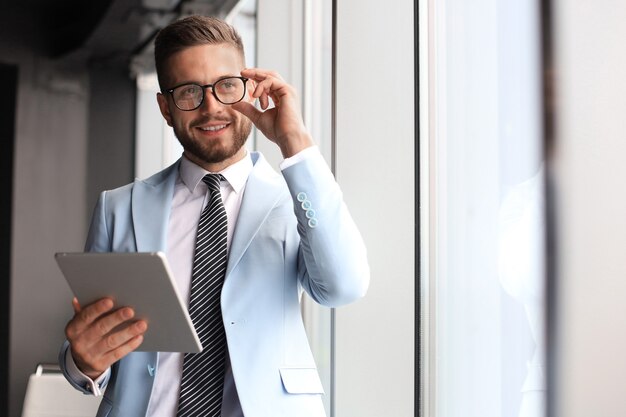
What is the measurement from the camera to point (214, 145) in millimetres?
1780

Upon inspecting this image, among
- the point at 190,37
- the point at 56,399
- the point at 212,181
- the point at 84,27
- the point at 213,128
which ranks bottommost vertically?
the point at 56,399

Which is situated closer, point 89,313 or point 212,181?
point 89,313

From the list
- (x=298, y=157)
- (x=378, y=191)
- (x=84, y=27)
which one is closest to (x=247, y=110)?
(x=298, y=157)

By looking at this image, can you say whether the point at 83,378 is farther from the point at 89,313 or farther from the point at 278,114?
the point at 278,114

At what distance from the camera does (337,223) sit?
5.40ft

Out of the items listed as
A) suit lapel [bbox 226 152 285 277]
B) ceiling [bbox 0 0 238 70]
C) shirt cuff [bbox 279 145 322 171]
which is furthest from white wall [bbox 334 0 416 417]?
ceiling [bbox 0 0 238 70]

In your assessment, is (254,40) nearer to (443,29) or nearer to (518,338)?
(443,29)

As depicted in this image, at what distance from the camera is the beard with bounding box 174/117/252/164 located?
178 cm

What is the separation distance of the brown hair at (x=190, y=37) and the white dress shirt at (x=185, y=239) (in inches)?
9.1

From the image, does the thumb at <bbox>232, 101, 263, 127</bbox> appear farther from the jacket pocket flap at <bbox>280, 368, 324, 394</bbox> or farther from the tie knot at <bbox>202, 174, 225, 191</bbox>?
the jacket pocket flap at <bbox>280, 368, 324, 394</bbox>

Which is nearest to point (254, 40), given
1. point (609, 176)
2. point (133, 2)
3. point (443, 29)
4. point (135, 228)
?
point (133, 2)

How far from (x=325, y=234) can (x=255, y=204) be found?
8.7 inches

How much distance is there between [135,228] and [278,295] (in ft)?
1.10

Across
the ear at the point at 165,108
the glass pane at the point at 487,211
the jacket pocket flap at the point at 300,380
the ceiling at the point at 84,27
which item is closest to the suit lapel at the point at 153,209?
the ear at the point at 165,108
